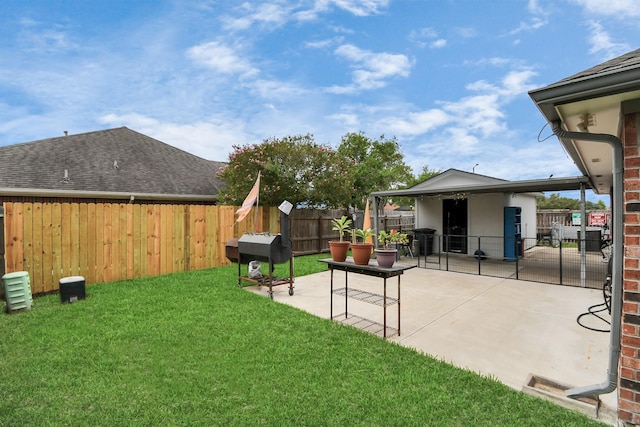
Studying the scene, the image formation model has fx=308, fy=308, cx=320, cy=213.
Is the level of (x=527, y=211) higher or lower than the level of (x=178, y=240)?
higher

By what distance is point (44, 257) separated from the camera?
5.67 m

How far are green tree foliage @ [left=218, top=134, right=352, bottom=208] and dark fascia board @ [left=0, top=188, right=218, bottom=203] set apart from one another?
5.41 ft

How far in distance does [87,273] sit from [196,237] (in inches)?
95.9

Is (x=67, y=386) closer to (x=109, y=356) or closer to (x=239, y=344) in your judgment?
(x=109, y=356)

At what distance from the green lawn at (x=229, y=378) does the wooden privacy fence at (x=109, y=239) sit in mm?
1552

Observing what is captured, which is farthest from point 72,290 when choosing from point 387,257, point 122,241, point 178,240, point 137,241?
point 387,257

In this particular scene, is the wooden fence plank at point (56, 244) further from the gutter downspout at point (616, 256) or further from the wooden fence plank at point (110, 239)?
the gutter downspout at point (616, 256)

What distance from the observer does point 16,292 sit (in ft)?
15.2

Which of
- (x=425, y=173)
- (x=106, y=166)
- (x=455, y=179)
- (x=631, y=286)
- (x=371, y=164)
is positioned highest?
(x=425, y=173)

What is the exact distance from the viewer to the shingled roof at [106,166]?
9562mm

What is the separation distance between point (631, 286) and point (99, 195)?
1224 cm

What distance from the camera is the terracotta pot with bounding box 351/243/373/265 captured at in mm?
3990

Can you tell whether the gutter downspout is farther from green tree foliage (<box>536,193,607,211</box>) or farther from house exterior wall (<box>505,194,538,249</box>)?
green tree foliage (<box>536,193,607,211</box>)

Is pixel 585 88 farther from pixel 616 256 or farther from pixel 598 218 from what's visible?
pixel 598 218
